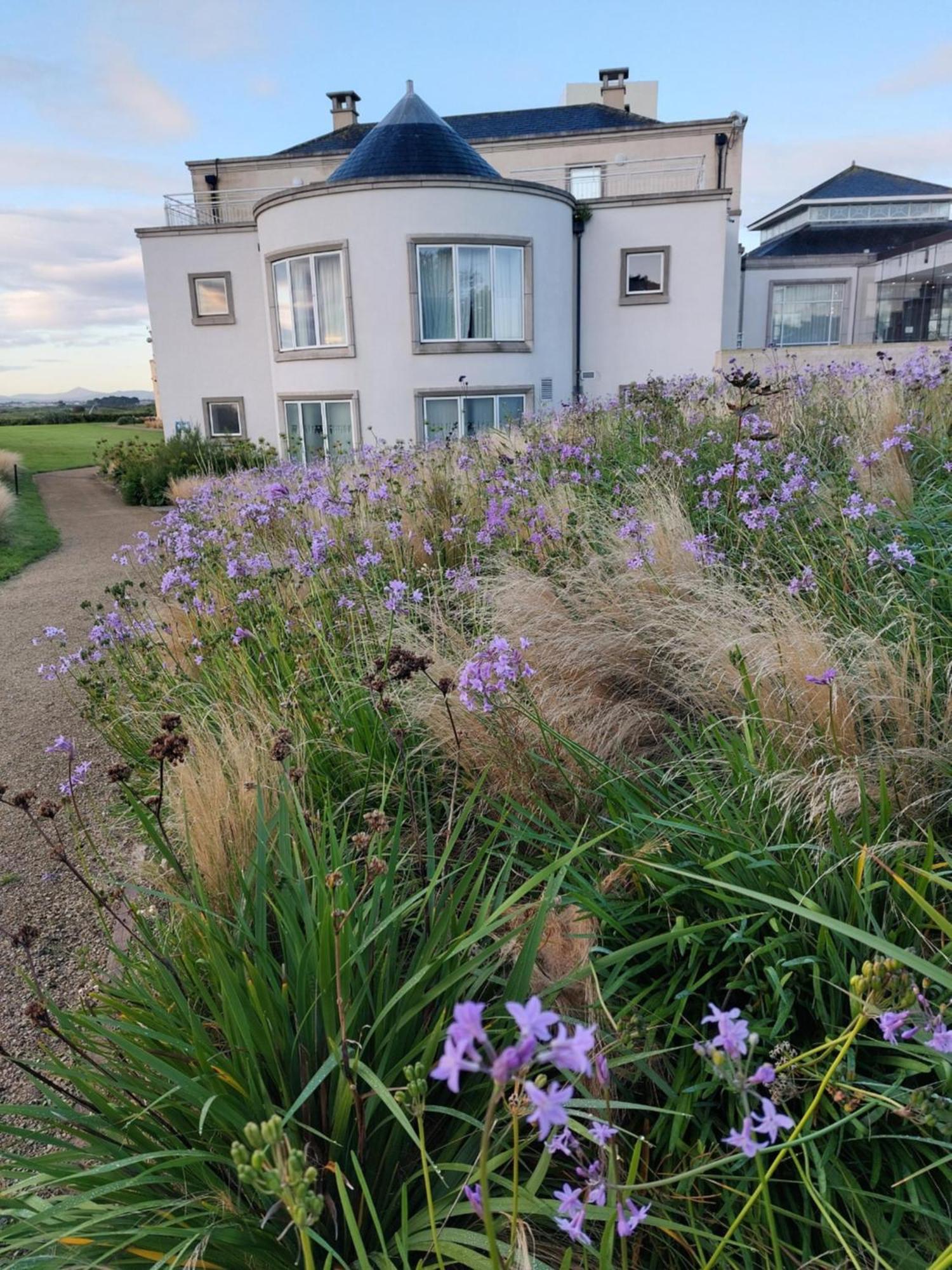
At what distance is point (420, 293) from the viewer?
16.6 metres

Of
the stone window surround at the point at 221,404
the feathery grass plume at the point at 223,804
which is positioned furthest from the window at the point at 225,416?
the feathery grass plume at the point at 223,804

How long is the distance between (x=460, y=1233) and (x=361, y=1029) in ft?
1.27

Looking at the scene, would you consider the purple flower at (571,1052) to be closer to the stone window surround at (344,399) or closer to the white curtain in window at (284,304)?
the stone window surround at (344,399)

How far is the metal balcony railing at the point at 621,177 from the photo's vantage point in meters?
21.0

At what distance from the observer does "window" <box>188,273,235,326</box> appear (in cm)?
1988

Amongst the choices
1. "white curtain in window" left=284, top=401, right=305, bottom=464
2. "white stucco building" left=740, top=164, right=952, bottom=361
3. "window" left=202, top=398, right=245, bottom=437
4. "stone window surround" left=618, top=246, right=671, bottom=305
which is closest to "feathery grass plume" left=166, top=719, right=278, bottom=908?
"white curtain in window" left=284, top=401, right=305, bottom=464

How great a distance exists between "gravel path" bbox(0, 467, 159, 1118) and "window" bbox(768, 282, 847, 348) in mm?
22522

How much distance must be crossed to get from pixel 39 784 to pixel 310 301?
15.6 metres

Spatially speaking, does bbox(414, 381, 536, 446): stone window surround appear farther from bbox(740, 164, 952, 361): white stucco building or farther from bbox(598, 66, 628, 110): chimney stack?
bbox(598, 66, 628, 110): chimney stack

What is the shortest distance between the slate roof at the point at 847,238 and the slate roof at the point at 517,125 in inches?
238

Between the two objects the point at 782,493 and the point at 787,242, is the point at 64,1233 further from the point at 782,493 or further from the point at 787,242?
the point at 787,242

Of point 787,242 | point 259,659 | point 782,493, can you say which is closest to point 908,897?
point 782,493

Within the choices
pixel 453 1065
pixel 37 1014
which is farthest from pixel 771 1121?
pixel 37 1014

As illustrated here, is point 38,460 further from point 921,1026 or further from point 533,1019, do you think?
point 533,1019
